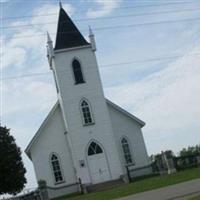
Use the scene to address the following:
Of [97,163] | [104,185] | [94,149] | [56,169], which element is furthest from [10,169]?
[104,185]

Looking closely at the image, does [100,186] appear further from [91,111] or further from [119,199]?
[119,199]

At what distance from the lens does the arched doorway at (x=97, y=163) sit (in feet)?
147

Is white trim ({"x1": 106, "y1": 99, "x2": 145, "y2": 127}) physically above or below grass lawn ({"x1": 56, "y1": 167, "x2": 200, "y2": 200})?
above

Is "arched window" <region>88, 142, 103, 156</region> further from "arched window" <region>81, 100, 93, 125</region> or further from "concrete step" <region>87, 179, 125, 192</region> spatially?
"concrete step" <region>87, 179, 125, 192</region>

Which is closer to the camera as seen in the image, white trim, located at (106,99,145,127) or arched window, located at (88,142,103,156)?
arched window, located at (88,142,103,156)

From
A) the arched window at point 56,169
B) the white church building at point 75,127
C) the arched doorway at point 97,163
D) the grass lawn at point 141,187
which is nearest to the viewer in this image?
the grass lawn at point 141,187

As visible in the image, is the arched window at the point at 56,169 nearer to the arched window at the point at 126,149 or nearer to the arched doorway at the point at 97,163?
the arched doorway at the point at 97,163

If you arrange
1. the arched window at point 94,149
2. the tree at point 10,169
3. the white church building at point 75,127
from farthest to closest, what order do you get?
the tree at point 10,169, the arched window at point 94,149, the white church building at point 75,127

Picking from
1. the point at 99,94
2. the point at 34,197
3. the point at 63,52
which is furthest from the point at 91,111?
the point at 34,197

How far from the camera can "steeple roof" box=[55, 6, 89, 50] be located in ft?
151

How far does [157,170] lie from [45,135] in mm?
8684

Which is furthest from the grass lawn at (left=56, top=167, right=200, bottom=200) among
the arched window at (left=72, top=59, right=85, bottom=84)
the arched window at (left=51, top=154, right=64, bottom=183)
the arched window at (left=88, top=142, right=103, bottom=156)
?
the arched window at (left=72, top=59, right=85, bottom=84)

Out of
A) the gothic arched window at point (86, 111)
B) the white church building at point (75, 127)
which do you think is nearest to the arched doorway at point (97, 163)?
the white church building at point (75, 127)

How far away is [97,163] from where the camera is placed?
4497 cm
